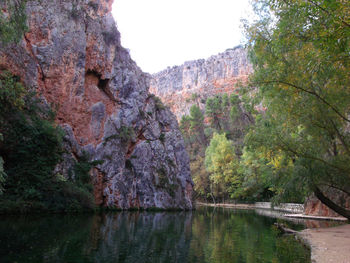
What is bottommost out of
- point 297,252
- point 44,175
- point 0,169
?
point 297,252

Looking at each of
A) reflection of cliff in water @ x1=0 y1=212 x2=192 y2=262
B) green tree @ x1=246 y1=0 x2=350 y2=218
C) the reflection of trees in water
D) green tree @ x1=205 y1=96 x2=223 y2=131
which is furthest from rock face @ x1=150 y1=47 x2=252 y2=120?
reflection of cliff in water @ x1=0 y1=212 x2=192 y2=262

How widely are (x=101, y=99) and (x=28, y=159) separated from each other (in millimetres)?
12853

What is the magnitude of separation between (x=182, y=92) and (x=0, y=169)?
336 ft

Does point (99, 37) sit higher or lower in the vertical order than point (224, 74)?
lower

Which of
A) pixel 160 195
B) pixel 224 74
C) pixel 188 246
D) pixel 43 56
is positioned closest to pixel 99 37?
pixel 43 56

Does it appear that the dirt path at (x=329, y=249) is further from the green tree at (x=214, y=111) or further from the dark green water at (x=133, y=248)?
the green tree at (x=214, y=111)

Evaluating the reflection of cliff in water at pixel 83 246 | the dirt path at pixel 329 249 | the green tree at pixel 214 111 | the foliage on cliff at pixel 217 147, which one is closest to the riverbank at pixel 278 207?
the foliage on cliff at pixel 217 147

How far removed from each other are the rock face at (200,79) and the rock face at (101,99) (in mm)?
64916

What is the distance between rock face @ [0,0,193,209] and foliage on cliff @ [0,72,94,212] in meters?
3.24

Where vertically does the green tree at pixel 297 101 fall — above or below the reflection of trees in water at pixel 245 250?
above

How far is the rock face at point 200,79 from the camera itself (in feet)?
326

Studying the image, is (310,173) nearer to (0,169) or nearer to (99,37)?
(0,169)

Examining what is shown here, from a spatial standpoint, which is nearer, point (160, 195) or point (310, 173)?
point (310, 173)

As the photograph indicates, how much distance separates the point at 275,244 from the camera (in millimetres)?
11812
